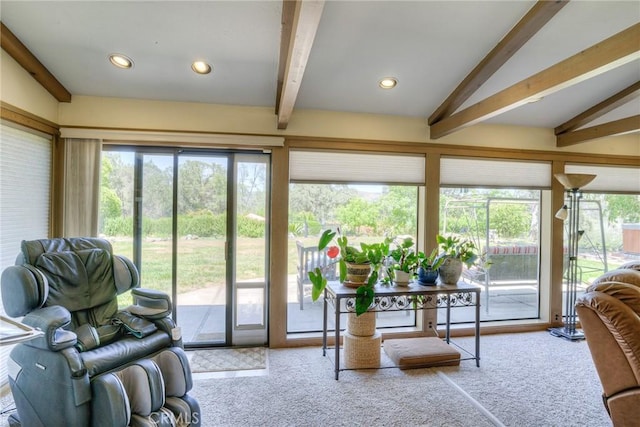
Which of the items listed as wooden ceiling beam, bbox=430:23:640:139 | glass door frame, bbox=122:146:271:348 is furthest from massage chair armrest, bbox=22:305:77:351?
wooden ceiling beam, bbox=430:23:640:139

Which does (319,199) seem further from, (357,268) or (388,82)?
(388,82)

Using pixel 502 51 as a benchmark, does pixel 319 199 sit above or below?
below

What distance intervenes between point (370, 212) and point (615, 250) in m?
3.51

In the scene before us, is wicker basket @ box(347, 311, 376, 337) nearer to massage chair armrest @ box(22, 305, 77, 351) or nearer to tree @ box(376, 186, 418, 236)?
tree @ box(376, 186, 418, 236)

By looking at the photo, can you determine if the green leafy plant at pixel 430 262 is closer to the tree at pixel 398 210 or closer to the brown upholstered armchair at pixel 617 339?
the tree at pixel 398 210

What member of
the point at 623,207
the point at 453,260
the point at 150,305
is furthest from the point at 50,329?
the point at 623,207

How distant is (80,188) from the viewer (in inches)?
117

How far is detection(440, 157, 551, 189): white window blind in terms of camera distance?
3.72 meters

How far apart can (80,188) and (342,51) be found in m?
2.62

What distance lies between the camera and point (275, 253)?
3.31 meters

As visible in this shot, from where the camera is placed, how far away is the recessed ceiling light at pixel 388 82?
2954mm

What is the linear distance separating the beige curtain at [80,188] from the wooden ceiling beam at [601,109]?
499 cm

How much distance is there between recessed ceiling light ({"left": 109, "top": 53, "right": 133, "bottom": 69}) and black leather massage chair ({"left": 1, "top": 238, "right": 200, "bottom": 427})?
1447mm

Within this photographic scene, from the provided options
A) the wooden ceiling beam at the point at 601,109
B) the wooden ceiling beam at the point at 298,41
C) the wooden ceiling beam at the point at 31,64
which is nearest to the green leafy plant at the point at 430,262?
Answer: the wooden ceiling beam at the point at 298,41
